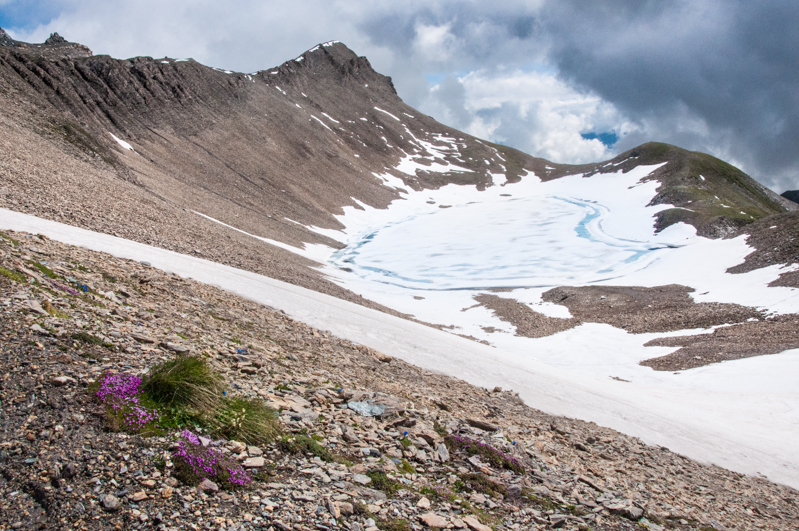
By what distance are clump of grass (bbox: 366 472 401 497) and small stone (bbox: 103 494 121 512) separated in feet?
10.5

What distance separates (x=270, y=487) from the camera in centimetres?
567

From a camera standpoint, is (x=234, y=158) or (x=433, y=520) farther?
(x=234, y=158)

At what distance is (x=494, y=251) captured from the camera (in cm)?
6200

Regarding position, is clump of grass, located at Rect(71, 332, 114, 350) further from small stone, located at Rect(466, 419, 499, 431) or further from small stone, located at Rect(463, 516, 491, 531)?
small stone, located at Rect(466, 419, 499, 431)

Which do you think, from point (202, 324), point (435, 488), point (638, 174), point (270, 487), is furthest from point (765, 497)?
point (638, 174)

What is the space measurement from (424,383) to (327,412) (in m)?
5.18

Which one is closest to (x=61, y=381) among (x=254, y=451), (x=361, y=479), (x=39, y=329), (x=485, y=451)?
(x=39, y=329)

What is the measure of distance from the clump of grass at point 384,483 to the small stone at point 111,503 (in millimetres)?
3206

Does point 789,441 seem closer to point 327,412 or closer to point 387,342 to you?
point 387,342

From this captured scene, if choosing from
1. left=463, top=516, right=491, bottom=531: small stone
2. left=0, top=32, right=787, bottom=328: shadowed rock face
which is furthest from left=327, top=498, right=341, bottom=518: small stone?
left=0, top=32, right=787, bottom=328: shadowed rock face

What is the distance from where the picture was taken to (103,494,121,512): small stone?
4621 mm

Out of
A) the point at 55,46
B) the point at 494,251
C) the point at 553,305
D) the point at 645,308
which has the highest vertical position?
the point at 55,46

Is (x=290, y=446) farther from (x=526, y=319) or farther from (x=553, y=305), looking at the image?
(x=553, y=305)

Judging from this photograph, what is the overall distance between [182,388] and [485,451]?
5427 millimetres
